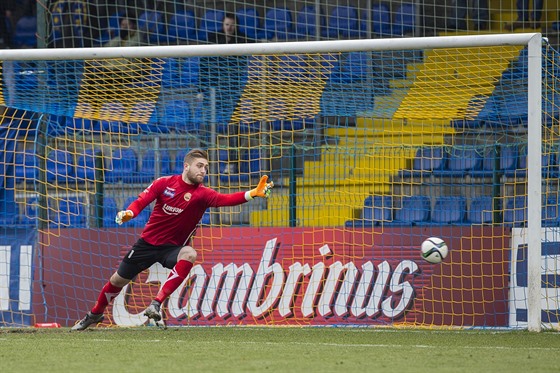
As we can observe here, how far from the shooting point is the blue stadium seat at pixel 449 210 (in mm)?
11407

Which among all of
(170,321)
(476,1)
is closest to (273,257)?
(170,321)

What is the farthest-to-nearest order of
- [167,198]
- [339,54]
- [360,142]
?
[360,142] → [339,54] → [167,198]

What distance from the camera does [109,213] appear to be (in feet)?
40.3

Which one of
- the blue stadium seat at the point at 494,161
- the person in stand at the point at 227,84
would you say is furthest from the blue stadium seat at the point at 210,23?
the blue stadium seat at the point at 494,161

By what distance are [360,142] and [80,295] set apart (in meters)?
4.44

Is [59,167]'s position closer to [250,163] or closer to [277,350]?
[250,163]

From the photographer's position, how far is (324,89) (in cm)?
1116

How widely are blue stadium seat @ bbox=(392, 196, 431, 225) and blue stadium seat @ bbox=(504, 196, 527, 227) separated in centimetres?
93

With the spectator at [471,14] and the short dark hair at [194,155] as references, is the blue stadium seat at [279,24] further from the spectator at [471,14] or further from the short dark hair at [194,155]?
the short dark hair at [194,155]

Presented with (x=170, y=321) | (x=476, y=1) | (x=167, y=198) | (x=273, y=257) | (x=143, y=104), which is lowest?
(x=170, y=321)

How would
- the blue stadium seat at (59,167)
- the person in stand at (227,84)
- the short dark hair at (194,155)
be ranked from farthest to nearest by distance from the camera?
1. the blue stadium seat at (59,167)
2. the person in stand at (227,84)
3. the short dark hair at (194,155)

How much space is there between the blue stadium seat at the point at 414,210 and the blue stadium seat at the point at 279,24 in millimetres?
4805

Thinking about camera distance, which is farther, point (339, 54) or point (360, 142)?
point (360, 142)

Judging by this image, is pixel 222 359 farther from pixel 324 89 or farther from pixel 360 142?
pixel 360 142
